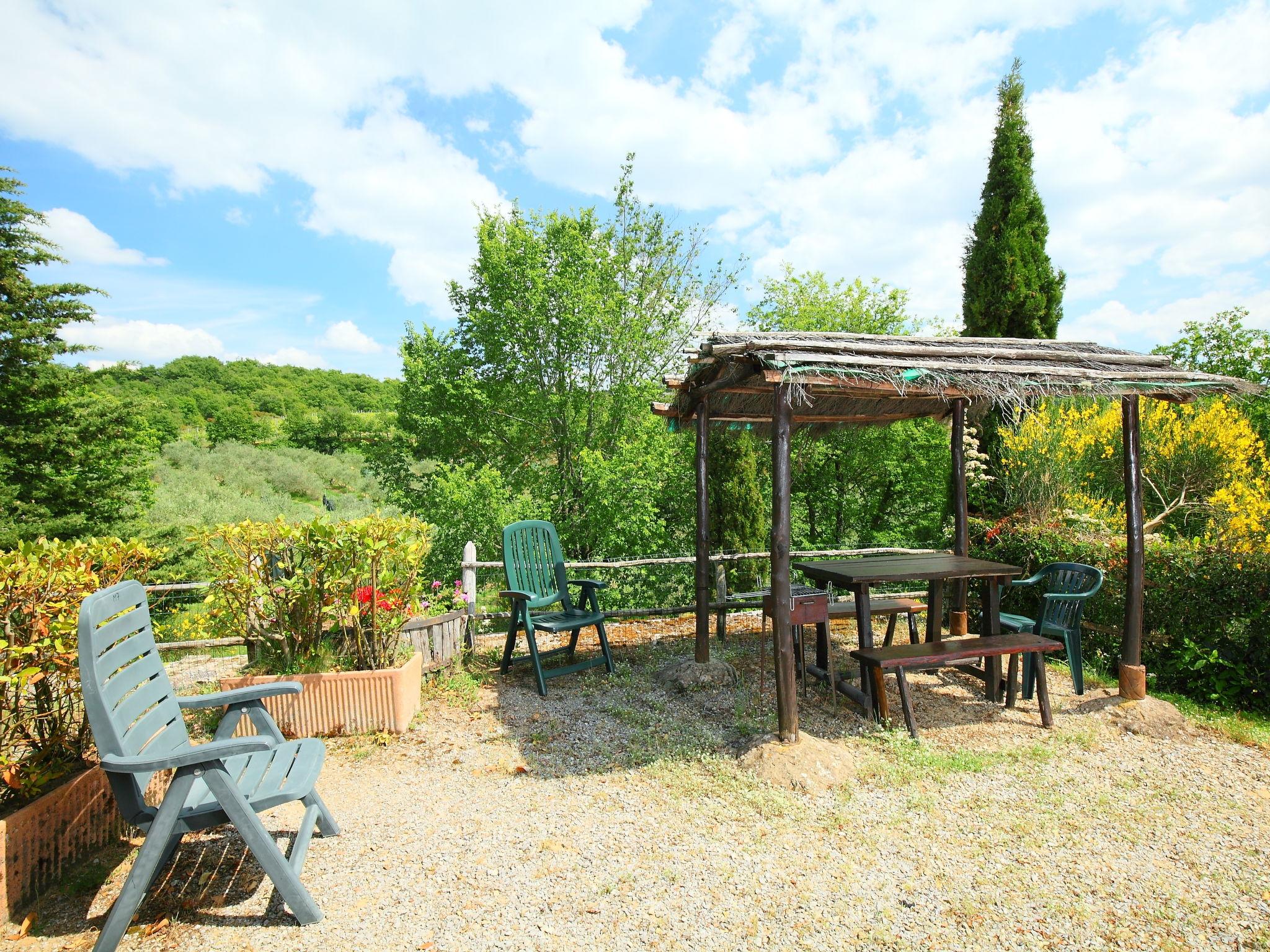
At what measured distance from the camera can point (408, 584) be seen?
15.3 feet

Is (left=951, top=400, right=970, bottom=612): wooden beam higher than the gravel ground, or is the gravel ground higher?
(left=951, top=400, right=970, bottom=612): wooden beam

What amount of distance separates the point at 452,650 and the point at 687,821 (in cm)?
288

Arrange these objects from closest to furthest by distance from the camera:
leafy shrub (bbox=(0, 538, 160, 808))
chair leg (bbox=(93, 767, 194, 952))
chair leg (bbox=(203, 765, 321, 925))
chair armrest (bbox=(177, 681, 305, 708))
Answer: chair leg (bbox=(93, 767, 194, 952))
chair leg (bbox=(203, 765, 321, 925))
leafy shrub (bbox=(0, 538, 160, 808))
chair armrest (bbox=(177, 681, 305, 708))

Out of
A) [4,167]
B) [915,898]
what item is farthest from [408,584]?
[4,167]

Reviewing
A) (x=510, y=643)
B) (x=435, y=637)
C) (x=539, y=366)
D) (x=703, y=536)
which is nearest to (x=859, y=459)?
(x=539, y=366)

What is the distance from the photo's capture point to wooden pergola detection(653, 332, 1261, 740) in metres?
3.69

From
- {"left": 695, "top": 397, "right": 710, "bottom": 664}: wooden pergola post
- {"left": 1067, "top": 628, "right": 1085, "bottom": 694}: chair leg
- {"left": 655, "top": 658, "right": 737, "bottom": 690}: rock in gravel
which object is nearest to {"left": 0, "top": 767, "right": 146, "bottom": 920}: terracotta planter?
{"left": 655, "top": 658, "right": 737, "bottom": 690}: rock in gravel

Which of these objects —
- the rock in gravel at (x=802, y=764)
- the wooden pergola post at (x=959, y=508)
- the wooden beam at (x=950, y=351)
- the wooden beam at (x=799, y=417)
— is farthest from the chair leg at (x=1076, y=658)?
the wooden beam at (x=799, y=417)

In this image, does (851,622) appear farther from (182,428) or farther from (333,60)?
(182,428)

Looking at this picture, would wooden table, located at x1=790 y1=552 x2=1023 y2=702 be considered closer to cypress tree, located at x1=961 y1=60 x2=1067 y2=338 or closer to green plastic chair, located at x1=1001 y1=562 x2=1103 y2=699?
green plastic chair, located at x1=1001 y1=562 x2=1103 y2=699

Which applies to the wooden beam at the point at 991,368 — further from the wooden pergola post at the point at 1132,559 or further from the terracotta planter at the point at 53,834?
the terracotta planter at the point at 53,834

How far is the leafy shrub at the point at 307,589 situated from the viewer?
411 centimetres

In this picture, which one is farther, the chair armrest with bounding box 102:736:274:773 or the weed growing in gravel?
the weed growing in gravel

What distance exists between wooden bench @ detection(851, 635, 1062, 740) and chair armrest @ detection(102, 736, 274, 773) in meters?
3.42
